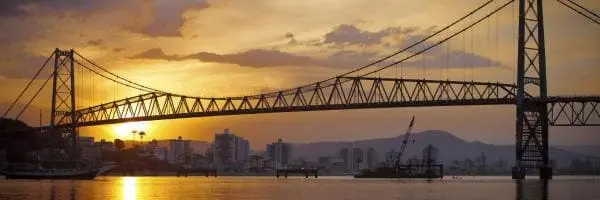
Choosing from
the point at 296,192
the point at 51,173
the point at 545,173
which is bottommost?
the point at 51,173

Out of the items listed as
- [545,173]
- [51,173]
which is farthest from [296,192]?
[51,173]

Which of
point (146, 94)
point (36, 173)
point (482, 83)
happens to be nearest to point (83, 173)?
point (36, 173)

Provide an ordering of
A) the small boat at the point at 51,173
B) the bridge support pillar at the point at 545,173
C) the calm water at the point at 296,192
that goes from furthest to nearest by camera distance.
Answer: the small boat at the point at 51,173, the bridge support pillar at the point at 545,173, the calm water at the point at 296,192

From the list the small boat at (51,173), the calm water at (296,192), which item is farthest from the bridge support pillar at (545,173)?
the small boat at (51,173)

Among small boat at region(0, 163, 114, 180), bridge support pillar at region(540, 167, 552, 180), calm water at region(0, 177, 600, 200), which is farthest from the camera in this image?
small boat at region(0, 163, 114, 180)

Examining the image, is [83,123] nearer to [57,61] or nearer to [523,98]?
[57,61]

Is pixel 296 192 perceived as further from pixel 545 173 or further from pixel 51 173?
pixel 51 173

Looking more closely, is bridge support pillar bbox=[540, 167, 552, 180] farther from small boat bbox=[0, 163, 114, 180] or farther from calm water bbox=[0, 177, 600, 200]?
small boat bbox=[0, 163, 114, 180]

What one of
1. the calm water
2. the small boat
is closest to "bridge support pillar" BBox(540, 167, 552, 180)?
the calm water

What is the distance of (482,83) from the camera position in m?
146

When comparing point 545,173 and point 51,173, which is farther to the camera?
point 51,173

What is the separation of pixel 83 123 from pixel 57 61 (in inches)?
708

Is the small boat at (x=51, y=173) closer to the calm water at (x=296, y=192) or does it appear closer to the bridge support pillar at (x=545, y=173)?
the calm water at (x=296, y=192)

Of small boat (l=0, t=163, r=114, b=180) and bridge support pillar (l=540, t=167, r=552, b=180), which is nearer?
bridge support pillar (l=540, t=167, r=552, b=180)
